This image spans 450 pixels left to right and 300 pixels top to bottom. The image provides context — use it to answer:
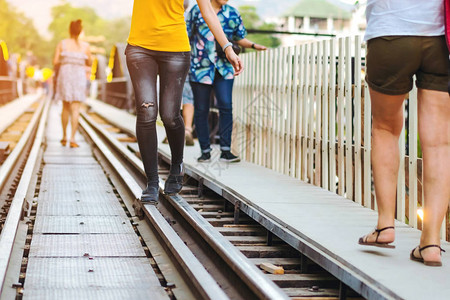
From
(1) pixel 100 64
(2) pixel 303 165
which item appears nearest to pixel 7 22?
(1) pixel 100 64

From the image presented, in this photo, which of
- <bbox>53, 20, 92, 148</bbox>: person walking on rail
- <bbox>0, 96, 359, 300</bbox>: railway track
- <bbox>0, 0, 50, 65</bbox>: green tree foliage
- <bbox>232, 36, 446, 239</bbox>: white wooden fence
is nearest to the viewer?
<bbox>0, 96, 359, 300</bbox>: railway track

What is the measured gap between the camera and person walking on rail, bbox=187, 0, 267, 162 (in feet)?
28.9

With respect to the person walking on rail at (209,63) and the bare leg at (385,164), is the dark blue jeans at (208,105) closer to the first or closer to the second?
the person walking on rail at (209,63)

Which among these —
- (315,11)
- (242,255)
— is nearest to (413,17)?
(242,255)

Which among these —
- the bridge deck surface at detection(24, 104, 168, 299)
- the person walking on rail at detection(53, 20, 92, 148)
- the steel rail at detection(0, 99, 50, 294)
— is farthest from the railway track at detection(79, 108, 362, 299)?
the person walking on rail at detection(53, 20, 92, 148)

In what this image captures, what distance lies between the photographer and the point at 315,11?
17900 cm

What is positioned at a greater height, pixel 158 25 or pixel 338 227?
pixel 158 25

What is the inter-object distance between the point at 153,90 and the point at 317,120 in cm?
194

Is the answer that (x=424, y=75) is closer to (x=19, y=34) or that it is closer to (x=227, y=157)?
(x=227, y=157)

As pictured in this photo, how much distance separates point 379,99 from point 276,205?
202cm

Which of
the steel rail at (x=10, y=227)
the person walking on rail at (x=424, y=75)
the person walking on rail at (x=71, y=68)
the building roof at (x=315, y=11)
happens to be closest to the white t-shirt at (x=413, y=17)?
the person walking on rail at (x=424, y=75)

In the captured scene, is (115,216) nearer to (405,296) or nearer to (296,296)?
(296,296)

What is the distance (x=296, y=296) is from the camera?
396 cm

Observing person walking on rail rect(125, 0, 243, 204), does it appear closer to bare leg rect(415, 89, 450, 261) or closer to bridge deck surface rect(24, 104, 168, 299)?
bridge deck surface rect(24, 104, 168, 299)
